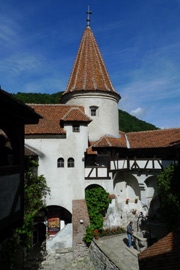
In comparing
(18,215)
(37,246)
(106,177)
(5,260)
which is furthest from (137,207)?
(18,215)

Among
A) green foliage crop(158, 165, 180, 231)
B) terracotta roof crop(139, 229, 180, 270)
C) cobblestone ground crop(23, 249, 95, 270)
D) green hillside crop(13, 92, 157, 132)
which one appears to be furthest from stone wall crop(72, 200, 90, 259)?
green hillside crop(13, 92, 157, 132)

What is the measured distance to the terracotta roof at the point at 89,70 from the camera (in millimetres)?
17672

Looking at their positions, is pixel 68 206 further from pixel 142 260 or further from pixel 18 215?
pixel 18 215

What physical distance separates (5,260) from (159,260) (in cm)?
691

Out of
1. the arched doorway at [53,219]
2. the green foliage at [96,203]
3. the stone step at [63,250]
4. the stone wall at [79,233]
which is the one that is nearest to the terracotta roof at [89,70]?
the green foliage at [96,203]

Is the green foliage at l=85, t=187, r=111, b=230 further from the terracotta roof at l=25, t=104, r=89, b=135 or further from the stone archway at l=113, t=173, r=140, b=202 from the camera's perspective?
the terracotta roof at l=25, t=104, r=89, b=135

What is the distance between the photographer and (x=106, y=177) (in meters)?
14.9

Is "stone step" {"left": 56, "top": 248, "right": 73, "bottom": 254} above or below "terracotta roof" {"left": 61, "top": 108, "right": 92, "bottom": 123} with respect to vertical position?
below

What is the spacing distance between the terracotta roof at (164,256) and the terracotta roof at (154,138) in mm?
10376

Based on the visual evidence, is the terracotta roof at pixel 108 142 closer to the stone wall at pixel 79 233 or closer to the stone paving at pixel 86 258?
the stone wall at pixel 79 233

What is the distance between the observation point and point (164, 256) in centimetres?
587

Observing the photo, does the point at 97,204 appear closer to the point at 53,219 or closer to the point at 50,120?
the point at 53,219

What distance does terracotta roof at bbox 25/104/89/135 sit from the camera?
14781 millimetres

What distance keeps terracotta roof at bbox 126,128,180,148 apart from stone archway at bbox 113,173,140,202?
2.91 m
